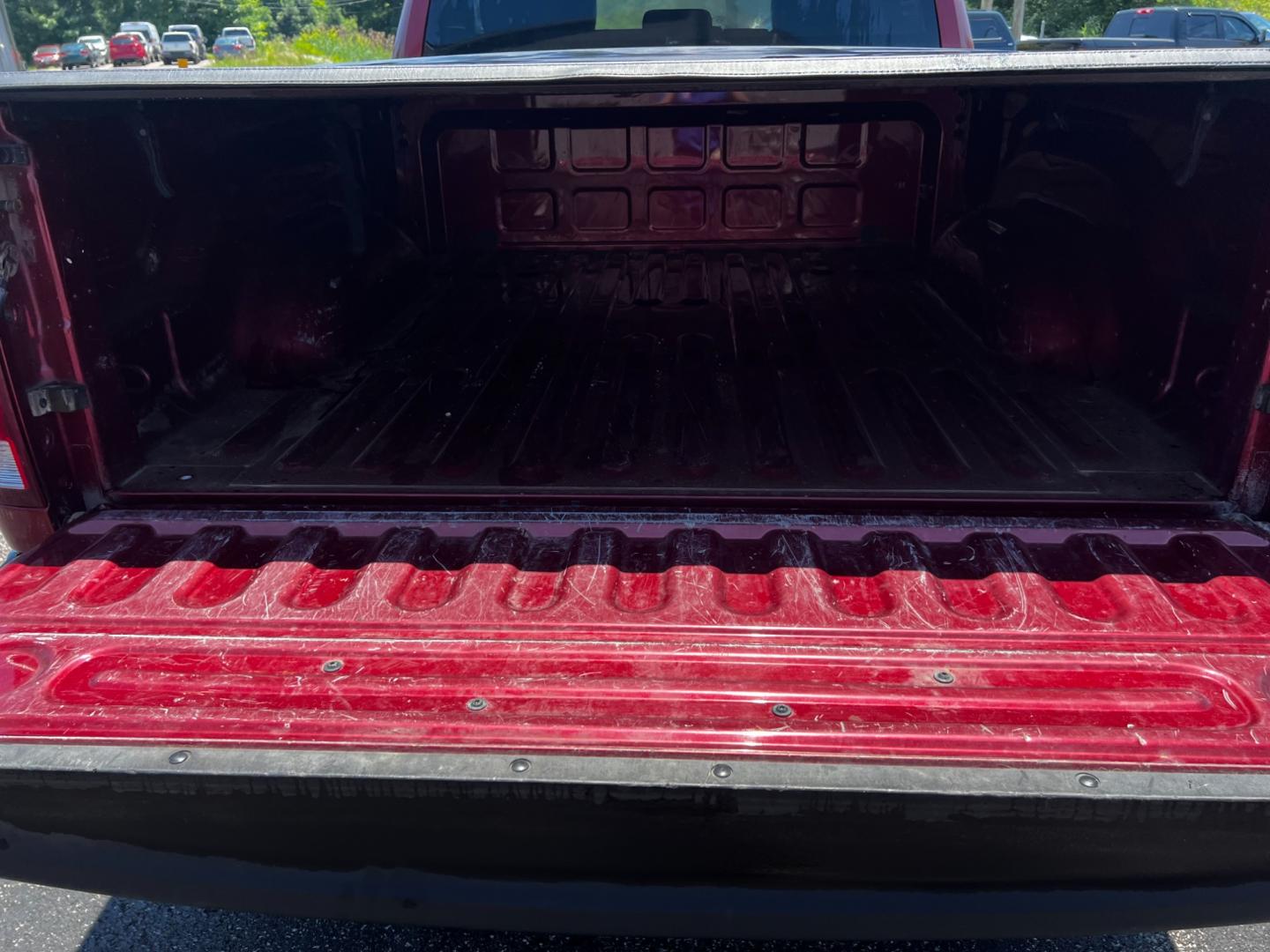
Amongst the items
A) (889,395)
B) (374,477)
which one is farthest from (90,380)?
(889,395)

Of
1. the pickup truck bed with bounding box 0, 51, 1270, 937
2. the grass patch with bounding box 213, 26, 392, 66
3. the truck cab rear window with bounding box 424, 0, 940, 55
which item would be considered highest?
the truck cab rear window with bounding box 424, 0, 940, 55

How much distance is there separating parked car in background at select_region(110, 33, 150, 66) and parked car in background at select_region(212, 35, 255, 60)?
10.2ft

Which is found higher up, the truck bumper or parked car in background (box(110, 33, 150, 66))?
the truck bumper

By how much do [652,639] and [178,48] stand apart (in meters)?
53.8

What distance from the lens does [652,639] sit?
69.0 inches

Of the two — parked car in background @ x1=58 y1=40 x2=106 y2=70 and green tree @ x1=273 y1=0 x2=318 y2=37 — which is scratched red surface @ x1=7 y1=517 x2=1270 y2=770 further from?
green tree @ x1=273 y1=0 x2=318 y2=37

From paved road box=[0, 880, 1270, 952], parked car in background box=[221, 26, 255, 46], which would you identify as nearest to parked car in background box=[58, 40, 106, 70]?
parked car in background box=[221, 26, 255, 46]

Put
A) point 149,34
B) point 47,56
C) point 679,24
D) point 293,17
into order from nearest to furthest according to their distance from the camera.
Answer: point 679,24
point 47,56
point 149,34
point 293,17

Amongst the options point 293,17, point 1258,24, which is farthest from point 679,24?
point 293,17

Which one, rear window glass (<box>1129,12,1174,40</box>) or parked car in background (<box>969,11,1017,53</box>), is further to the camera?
rear window glass (<box>1129,12,1174,40</box>)

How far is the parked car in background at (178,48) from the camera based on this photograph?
45.7 m

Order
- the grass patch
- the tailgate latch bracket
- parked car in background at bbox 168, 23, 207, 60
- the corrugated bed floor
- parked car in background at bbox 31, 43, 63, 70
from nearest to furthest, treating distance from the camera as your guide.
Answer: the tailgate latch bracket, the corrugated bed floor, the grass patch, parked car in background at bbox 31, 43, 63, 70, parked car in background at bbox 168, 23, 207, 60

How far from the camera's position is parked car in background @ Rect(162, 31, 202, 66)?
45.7 metres

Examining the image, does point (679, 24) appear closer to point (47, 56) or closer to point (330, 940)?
point (330, 940)
